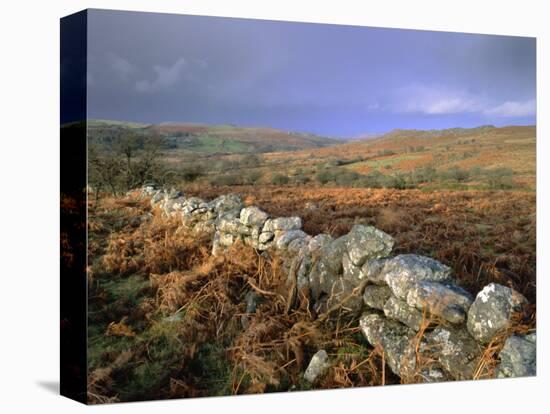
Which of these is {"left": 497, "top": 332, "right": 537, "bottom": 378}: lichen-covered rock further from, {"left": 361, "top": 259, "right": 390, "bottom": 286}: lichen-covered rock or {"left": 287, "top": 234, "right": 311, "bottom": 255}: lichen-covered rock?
{"left": 287, "top": 234, "right": 311, "bottom": 255}: lichen-covered rock

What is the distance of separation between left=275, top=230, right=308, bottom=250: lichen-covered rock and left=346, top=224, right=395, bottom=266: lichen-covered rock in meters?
0.56

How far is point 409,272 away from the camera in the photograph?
29.4ft

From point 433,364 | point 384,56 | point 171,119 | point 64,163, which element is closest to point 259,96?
point 171,119

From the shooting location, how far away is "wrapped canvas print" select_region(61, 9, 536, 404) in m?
8.33

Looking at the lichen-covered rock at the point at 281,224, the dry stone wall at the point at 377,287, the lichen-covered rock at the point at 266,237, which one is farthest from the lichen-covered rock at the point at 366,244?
the lichen-covered rock at the point at 266,237

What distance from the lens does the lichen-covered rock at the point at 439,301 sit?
29.2 feet

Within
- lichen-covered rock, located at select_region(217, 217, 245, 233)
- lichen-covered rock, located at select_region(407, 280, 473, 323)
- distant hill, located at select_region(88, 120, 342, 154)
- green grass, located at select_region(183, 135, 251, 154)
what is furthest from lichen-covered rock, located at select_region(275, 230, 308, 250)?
lichen-covered rock, located at select_region(407, 280, 473, 323)

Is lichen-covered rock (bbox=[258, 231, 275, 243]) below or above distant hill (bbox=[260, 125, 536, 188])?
below

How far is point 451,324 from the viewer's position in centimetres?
897

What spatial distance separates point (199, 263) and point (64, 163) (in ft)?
6.01

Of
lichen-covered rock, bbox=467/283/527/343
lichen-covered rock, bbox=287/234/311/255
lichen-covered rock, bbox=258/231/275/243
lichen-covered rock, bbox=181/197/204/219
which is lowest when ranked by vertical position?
lichen-covered rock, bbox=467/283/527/343

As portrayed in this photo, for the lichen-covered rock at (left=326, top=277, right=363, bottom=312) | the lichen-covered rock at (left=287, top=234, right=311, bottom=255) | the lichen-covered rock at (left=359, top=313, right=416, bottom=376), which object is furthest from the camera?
the lichen-covered rock at (left=287, top=234, right=311, bottom=255)

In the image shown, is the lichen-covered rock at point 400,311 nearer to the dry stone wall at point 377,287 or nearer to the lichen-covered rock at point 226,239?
the dry stone wall at point 377,287

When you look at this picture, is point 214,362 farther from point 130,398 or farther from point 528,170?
point 528,170
